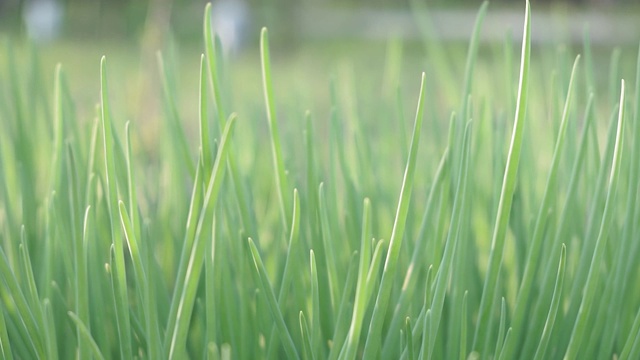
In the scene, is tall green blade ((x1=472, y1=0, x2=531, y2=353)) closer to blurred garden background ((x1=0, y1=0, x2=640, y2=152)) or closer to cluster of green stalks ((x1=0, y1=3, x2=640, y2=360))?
cluster of green stalks ((x1=0, y1=3, x2=640, y2=360))

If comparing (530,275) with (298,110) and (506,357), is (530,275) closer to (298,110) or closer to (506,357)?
(506,357)

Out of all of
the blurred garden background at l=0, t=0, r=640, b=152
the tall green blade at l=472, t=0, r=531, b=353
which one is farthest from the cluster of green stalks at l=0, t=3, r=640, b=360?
the blurred garden background at l=0, t=0, r=640, b=152

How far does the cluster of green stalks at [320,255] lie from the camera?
0.27 metres

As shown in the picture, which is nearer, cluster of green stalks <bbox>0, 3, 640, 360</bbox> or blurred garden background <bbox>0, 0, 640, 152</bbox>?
cluster of green stalks <bbox>0, 3, 640, 360</bbox>

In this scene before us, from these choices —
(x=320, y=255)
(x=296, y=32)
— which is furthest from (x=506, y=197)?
(x=296, y=32)

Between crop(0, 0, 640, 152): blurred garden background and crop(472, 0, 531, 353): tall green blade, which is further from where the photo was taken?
crop(0, 0, 640, 152): blurred garden background

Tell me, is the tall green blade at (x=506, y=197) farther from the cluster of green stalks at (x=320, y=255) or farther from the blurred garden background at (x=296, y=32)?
the blurred garden background at (x=296, y=32)

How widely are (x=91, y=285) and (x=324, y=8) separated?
23.4ft

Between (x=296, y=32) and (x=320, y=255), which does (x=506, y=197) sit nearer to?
(x=320, y=255)

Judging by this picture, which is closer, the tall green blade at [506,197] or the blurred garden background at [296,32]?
the tall green blade at [506,197]

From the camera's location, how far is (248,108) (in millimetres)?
730

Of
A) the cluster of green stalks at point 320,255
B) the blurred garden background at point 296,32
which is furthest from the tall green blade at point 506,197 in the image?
the blurred garden background at point 296,32

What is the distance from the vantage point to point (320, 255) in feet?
1.14

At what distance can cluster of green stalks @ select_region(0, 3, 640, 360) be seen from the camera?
27 cm
